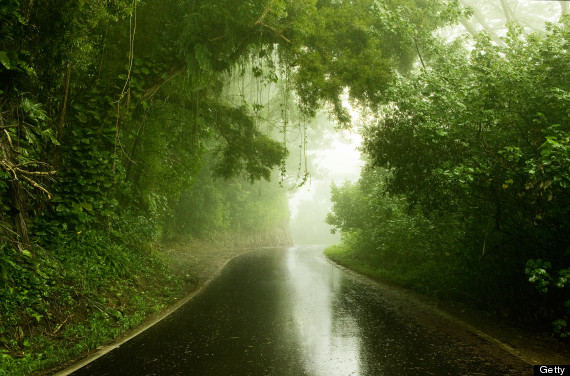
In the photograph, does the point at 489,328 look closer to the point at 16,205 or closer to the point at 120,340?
the point at 120,340

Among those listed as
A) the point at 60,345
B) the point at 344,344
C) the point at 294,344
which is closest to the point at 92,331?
the point at 60,345

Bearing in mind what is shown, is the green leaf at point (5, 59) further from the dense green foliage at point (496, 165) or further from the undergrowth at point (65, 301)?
the dense green foliage at point (496, 165)

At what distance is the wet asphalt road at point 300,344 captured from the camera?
448cm

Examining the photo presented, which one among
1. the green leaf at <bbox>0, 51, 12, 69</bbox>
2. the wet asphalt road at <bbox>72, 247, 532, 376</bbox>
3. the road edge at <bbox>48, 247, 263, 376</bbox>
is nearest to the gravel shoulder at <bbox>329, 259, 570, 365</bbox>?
the wet asphalt road at <bbox>72, 247, 532, 376</bbox>

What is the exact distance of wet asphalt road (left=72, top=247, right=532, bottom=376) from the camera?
4480mm

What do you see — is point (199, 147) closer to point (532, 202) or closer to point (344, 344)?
point (344, 344)

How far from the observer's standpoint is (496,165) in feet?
21.8

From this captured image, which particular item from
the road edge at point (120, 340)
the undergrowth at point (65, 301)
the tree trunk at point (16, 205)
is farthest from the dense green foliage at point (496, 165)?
the tree trunk at point (16, 205)

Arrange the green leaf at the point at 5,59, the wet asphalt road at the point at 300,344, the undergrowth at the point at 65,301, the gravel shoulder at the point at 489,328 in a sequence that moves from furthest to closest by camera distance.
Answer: the green leaf at the point at 5,59
the gravel shoulder at the point at 489,328
the undergrowth at the point at 65,301
the wet asphalt road at the point at 300,344

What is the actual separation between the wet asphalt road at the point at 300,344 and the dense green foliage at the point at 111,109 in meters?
1.07

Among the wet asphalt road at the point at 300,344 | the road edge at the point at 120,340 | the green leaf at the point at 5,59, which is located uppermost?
the green leaf at the point at 5,59

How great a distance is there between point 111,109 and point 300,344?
6.47 metres

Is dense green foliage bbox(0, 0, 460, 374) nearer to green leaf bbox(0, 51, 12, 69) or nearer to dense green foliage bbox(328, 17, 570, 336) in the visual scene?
green leaf bbox(0, 51, 12, 69)

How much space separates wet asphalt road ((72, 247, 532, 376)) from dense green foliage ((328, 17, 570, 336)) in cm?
164
